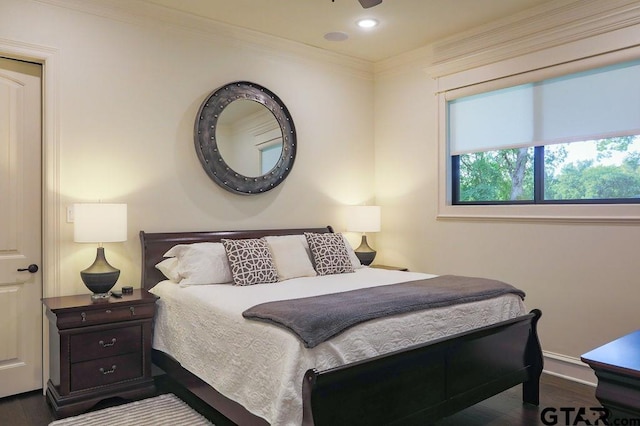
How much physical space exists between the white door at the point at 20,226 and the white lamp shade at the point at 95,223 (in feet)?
1.48

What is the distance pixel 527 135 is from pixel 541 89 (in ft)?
1.24

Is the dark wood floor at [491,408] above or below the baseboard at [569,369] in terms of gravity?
below

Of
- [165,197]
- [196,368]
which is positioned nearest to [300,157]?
[165,197]

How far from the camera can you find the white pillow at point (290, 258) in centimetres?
365

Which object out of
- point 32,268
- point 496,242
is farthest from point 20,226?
point 496,242

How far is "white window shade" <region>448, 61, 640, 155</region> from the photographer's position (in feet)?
11.0

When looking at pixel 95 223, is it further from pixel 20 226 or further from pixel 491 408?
pixel 491 408

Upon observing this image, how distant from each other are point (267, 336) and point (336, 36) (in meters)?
3.09

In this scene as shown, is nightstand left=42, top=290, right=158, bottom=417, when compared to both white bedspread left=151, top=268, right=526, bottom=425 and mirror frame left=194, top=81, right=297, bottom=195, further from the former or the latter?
mirror frame left=194, top=81, right=297, bottom=195

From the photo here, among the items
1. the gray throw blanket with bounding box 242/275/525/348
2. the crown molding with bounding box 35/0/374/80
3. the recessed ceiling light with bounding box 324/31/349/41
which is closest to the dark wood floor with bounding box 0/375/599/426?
the gray throw blanket with bounding box 242/275/525/348

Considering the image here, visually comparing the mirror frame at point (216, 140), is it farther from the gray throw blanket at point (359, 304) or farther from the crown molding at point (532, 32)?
the gray throw blanket at point (359, 304)

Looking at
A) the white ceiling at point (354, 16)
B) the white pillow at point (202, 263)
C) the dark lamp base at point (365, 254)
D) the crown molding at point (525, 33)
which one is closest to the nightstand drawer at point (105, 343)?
the white pillow at point (202, 263)

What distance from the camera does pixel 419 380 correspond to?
92.5 inches

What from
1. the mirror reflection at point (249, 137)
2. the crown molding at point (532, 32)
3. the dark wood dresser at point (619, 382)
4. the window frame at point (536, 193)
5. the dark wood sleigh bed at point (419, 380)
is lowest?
the dark wood sleigh bed at point (419, 380)
